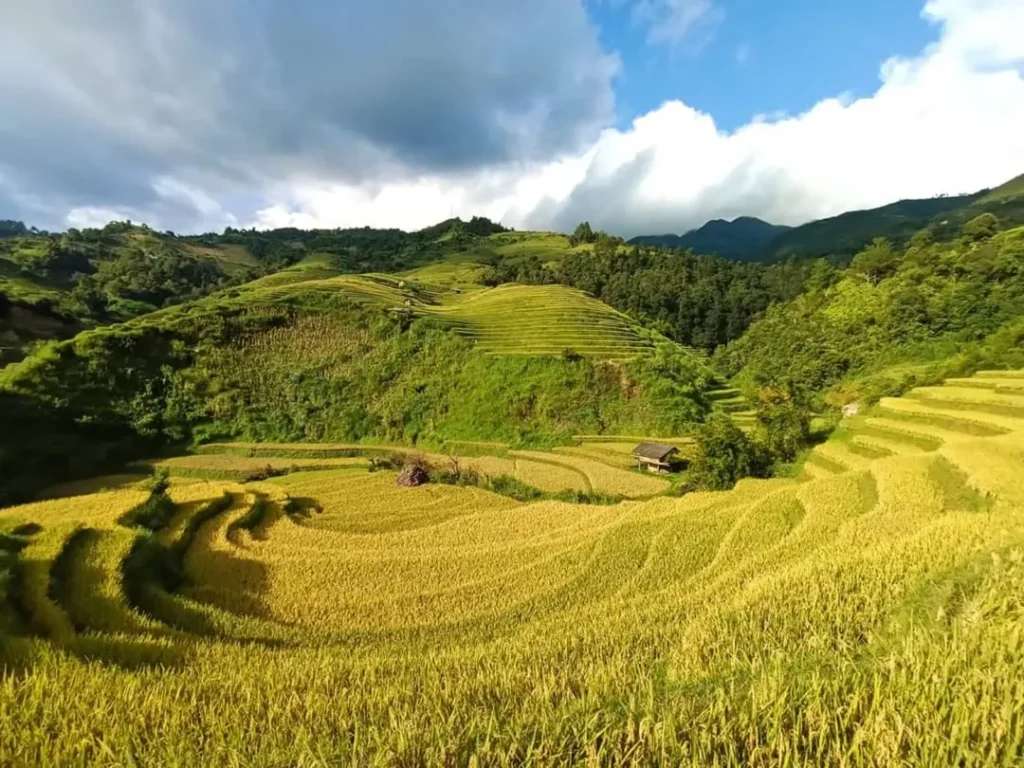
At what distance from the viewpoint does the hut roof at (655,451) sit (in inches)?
1173

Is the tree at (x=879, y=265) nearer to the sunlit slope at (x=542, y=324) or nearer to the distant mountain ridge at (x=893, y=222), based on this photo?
the sunlit slope at (x=542, y=324)

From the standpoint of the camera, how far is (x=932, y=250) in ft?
190

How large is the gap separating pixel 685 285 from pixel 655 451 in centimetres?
6231

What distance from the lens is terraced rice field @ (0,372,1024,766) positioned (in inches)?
105

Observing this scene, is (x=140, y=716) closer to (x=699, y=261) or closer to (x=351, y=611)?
(x=351, y=611)

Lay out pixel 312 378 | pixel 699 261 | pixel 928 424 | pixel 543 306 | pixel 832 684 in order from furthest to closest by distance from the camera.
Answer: pixel 699 261 < pixel 543 306 < pixel 312 378 < pixel 928 424 < pixel 832 684

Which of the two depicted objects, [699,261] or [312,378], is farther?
[699,261]

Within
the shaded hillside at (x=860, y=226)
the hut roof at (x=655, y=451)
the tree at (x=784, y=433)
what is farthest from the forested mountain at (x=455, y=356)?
the shaded hillside at (x=860, y=226)

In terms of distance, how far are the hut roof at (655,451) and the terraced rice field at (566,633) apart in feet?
43.1

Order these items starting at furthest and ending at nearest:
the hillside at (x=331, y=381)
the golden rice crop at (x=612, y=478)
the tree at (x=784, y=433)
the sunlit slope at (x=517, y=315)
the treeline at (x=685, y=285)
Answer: the treeline at (x=685, y=285), the sunlit slope at (x=517, y=315), the hillside at (x=331, y=381), the golden rice crop at (x=612, y=478), the tree at (x=784, y=433)

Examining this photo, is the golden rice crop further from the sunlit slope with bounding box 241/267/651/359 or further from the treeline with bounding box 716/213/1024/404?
the treeline with bounding box 716/213/1024/404

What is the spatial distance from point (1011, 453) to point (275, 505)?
2344 cm

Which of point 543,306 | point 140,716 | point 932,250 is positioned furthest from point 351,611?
point 932,250

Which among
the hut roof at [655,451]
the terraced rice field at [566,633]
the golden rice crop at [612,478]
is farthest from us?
the hut roof at [655,451]
